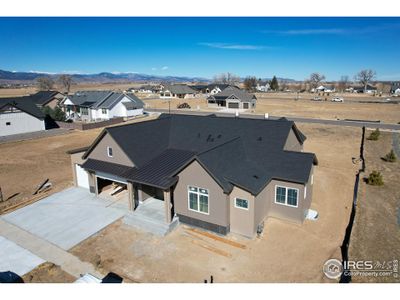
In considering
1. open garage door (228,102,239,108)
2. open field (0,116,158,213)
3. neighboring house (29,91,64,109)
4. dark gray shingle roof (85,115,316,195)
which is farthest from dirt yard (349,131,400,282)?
neighboring house (29,91,64,109)

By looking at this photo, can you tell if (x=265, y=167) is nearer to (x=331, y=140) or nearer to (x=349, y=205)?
(x=349, y=205)

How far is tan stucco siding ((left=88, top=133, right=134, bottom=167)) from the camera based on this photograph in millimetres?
18594

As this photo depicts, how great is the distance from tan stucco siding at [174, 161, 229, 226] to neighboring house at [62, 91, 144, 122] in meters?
43.0

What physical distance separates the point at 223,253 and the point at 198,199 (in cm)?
321

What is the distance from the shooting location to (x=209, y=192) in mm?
15047

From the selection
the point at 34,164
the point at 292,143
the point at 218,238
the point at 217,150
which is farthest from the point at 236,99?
the point at 218,238

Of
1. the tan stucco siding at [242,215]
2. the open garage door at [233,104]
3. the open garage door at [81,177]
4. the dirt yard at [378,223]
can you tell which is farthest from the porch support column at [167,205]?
the open garage door at [233,104]

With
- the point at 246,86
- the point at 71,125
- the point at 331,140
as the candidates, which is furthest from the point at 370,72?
the point at 71,125

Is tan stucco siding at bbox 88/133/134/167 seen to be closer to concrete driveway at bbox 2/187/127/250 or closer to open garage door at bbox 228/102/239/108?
concrete driveway at bbox 2/187/127/250

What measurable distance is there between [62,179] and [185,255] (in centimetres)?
1547

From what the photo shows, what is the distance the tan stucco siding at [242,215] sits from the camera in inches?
575

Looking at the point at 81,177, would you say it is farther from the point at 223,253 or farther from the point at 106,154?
the point at 223,253

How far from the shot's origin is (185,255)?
1359 cm

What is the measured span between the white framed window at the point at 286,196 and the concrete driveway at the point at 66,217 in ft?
31.9
